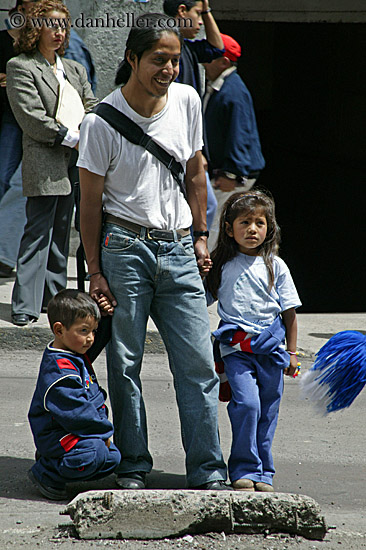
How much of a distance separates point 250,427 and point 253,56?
19.8m

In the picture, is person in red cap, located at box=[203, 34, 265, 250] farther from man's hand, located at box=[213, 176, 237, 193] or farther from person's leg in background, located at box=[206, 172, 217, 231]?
person's leg in background, located at box=[206, 172, 217, 231]

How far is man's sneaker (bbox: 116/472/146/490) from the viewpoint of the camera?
3986 millimetres

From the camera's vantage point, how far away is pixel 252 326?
13.5ft

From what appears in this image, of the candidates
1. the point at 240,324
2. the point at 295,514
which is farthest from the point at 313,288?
the point at 295,514

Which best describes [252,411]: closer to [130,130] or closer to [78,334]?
[78,334]

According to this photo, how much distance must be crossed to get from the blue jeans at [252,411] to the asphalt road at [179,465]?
0.83ft

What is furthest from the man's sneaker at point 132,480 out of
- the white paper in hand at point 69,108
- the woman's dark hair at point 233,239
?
the white paper in hand at point 69,108

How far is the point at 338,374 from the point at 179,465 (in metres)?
0.91

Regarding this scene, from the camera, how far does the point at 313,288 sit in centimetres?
909

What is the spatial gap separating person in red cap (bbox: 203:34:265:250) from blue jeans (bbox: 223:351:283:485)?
108 inches

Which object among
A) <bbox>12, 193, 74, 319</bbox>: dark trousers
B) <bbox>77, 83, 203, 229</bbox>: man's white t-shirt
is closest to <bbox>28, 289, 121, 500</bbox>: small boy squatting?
<bbox>77, 83, 203, 229</bbox>: man's white t-shirt

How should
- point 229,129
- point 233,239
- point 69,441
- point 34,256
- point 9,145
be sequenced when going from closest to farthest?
point 69,441, point 233,239, point 34,256, point 229,129, point 9,145

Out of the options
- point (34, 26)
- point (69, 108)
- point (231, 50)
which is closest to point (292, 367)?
point (69, 108)

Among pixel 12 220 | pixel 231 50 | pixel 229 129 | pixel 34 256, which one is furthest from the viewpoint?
pixel 12 220
